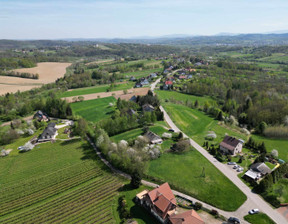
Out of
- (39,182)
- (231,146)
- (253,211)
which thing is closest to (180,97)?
(231,146)

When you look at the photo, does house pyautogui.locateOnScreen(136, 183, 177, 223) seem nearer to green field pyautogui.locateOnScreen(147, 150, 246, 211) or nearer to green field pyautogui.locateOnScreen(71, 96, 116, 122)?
green field pyautogui.locateOnScreen(147, 150, 246, 211)

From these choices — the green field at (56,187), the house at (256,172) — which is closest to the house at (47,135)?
the green field at (56,187)

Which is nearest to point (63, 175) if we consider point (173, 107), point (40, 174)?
point (40, 174)

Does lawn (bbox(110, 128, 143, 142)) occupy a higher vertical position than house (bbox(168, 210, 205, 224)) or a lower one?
lower

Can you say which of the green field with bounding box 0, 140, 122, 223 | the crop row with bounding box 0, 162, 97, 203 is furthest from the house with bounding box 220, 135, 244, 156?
the crop row with bounding box 0, 162, 97, 203

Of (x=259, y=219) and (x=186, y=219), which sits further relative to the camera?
(x=259, y=219)

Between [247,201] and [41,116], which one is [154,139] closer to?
[247,201]

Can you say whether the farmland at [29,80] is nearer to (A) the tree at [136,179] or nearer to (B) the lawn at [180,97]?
(B) the lawn at [180,97]
